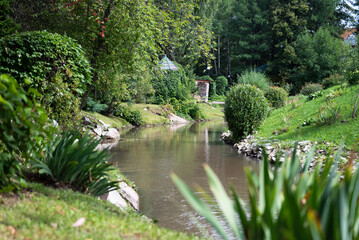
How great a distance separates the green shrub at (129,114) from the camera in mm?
21594

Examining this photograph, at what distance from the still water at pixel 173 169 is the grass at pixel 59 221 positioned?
0.54 metres

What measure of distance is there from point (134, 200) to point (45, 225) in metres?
3.21

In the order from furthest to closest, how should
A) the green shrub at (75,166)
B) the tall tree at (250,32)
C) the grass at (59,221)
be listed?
the tall tree at (250,32) < the green shrub at (75,166) < the grass at (59,221)

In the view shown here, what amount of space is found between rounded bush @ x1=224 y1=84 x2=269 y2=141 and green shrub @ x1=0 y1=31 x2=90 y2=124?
6.75m

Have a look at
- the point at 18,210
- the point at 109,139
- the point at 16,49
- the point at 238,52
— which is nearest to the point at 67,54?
the point at 16,49

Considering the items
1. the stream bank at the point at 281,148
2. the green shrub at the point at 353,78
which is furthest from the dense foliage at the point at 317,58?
the stream bank at the point at 281,148

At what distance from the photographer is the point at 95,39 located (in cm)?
1022

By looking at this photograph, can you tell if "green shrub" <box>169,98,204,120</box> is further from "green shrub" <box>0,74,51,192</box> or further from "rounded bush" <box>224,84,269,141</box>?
"green shrub" <box>0,74,51,192</box>

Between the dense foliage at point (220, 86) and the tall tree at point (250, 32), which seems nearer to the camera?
the dense foliage at point (220, 86)

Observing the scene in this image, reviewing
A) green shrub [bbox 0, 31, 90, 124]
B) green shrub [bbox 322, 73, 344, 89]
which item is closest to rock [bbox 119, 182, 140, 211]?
green shrub [bbox 0, 31, 90, 124]

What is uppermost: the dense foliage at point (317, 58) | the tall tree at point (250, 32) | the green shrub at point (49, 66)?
the tall tree at point (250, 32)

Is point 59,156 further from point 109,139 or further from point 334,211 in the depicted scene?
point 109,139

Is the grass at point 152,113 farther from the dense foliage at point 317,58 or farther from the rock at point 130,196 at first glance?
the dense foliage at point 317,58

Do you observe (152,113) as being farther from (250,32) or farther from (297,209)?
(250,32)
